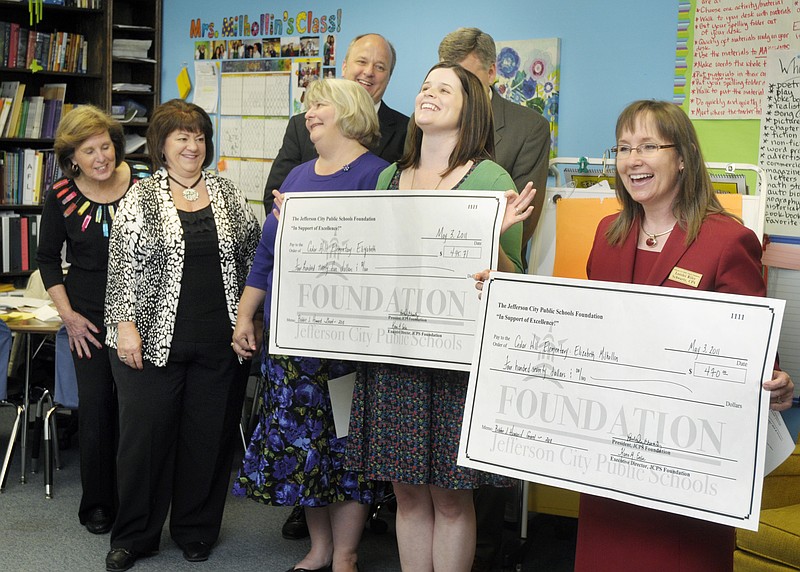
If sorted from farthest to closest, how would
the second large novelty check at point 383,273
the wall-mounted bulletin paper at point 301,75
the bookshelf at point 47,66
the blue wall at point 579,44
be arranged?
the bookshelf at point 47,66, the wall-mounted bulletin paper at point 301,75, the blue wall at point 579,44, the second large novelty check at point 383,273

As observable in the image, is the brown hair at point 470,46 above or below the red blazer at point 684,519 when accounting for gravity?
above

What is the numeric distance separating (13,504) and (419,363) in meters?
2.29

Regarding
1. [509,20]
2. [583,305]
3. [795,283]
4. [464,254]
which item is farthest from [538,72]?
[583,305]

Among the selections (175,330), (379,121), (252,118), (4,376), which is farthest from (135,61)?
(175,330)

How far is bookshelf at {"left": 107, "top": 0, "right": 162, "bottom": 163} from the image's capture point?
5898mm

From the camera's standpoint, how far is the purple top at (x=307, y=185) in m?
2.62

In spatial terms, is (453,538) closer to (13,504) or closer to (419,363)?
(419,363)

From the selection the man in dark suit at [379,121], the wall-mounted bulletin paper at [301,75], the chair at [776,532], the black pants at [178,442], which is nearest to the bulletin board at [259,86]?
the wall-mounted bulletin paper at [301,75]

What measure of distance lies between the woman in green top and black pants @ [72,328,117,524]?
1354mm

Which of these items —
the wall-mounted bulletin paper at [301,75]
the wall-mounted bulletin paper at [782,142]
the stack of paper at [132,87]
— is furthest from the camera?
the stack of paper at [132,87]

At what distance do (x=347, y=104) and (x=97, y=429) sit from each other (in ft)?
5.42

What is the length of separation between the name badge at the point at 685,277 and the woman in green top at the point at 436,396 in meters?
0.53

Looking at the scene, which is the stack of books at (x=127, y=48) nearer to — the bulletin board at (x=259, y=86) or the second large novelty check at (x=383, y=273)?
the bulletin board at (x=259, y=86)

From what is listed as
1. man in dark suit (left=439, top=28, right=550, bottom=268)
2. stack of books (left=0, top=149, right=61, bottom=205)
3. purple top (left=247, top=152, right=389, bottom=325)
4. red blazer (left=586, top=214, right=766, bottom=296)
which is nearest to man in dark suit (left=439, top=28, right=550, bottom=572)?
man in dark suit (left=439, top=28, right=550, bottom=268)
